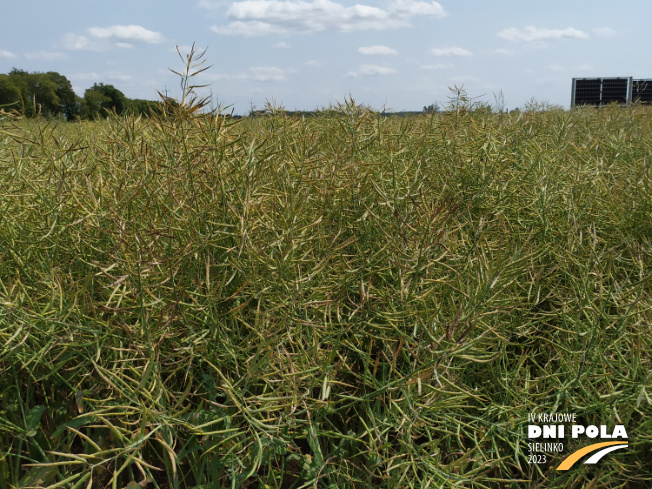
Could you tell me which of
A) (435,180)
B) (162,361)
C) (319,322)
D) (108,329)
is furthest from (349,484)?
(435,180)

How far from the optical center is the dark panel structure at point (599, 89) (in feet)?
40.1

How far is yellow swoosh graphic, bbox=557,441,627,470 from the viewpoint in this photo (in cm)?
142

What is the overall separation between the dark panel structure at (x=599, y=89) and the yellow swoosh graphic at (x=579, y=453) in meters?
12.2

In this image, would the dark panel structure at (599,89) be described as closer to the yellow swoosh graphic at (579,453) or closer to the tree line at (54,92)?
the yellow swoosh graphic at (579,453)

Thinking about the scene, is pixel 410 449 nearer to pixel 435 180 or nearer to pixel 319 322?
pixel 319 322

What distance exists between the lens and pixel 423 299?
1345 millimetres

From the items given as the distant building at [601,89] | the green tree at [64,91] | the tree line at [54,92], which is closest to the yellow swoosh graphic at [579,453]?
the distant building at [601,89]

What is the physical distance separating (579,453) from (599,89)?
→ 1334 cm

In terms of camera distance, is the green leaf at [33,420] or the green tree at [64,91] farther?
the green tree at [64,91]

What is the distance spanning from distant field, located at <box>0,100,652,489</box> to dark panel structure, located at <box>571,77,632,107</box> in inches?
475

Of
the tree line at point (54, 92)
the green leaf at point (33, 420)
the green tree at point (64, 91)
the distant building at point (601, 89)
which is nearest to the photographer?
the green leaf at point (33, 420)

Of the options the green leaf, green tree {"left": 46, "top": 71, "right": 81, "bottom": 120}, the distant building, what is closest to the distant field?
the green leaf

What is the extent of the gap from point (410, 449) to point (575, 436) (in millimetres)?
508

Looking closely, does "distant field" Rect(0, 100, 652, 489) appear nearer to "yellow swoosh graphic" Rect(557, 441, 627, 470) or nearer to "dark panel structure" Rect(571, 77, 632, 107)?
"yellow swoosh graphic" Rect(557, 441, 627, 470)
